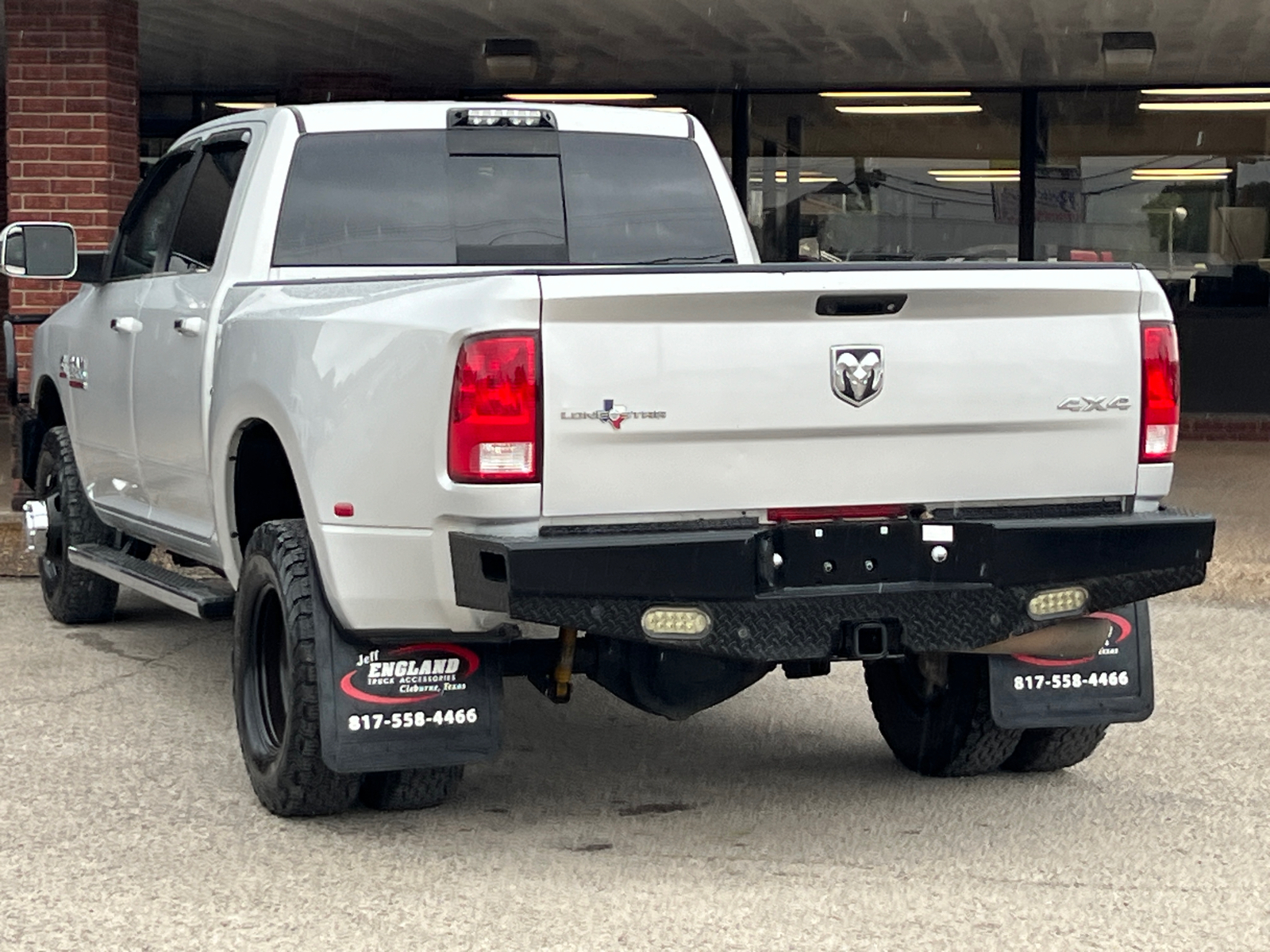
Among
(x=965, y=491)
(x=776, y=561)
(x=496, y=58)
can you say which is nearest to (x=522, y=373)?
(x=776, y=561)

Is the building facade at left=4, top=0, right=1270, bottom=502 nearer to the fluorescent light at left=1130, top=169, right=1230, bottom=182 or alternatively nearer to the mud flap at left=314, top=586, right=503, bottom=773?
the fluorescent light at left=1130, top=169, right=1230, bottom=182

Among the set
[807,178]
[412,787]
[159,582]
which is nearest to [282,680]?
[412,787]

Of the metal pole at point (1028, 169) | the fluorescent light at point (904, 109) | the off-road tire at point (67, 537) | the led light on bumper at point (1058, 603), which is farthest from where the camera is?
the fluorescent light at point (904, 109)

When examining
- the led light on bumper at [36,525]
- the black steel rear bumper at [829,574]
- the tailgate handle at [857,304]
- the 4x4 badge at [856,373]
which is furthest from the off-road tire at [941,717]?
the led light on bumper at [36,525]

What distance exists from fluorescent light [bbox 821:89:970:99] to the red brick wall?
6927mm

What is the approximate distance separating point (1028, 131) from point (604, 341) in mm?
12409

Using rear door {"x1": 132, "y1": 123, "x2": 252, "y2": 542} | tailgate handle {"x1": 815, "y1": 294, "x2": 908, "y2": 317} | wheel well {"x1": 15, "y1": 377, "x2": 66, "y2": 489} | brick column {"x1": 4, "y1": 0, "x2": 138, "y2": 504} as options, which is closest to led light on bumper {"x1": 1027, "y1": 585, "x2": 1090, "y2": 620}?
tailgate handle {"x1": 815, "y1": 294, "x2": 908, "y2": 317}

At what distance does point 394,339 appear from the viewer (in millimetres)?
4707

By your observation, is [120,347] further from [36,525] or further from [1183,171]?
[1183,171]

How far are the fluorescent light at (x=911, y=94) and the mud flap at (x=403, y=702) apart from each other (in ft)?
39.7

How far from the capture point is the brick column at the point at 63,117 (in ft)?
37.3

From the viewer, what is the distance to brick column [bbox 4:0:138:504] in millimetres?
11359

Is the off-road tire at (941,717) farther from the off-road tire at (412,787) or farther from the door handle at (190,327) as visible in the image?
the door handle at (190,327)

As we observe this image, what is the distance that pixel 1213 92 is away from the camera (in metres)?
15.9
